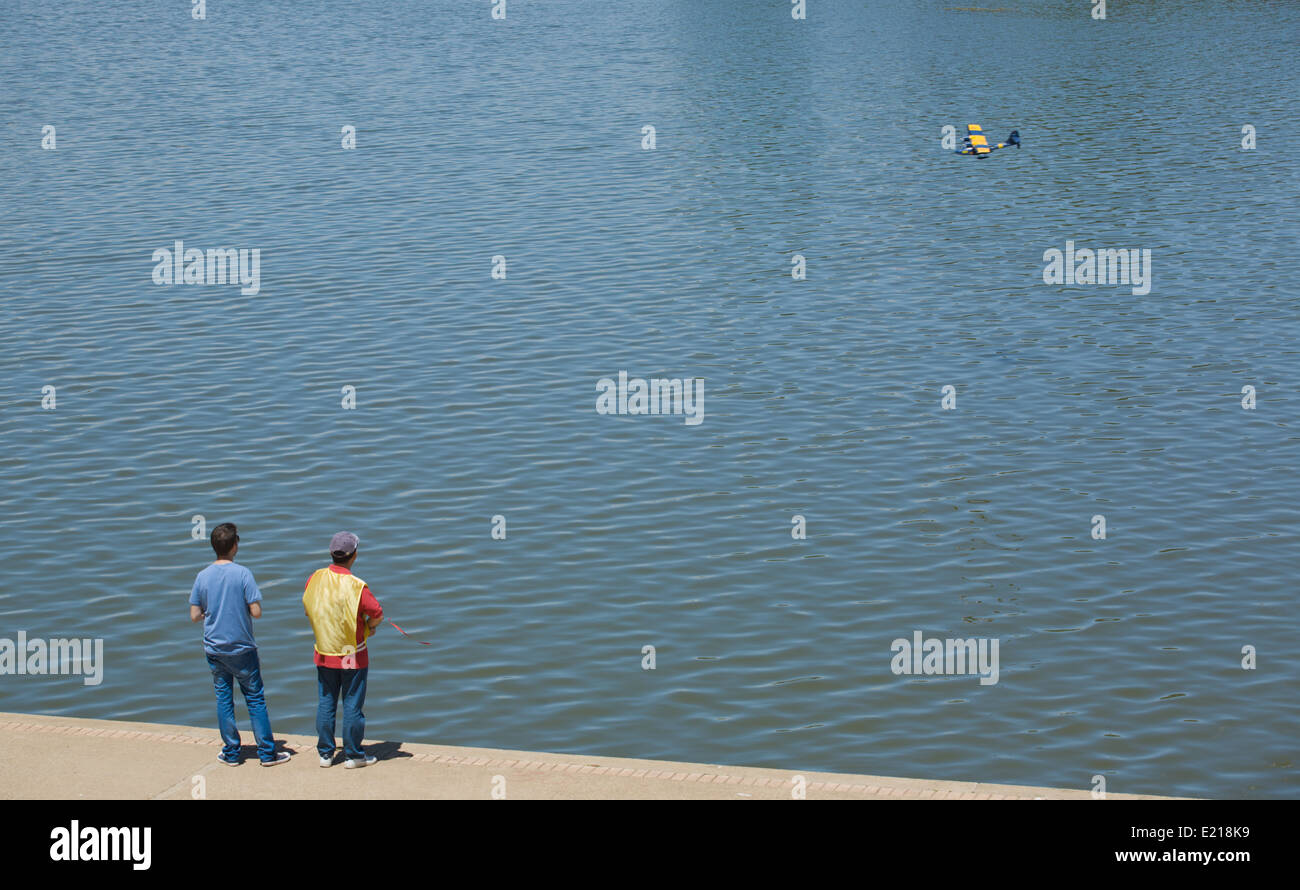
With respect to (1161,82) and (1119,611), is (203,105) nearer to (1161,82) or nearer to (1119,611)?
(1161,82)

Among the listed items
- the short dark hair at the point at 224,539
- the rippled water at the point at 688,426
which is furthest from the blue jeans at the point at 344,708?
the rippled water at the point at 688,426

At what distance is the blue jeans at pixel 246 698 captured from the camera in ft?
38.8

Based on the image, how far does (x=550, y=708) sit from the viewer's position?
14.9 meters

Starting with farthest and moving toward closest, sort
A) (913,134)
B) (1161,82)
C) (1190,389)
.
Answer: (1161,82), (913,134), (1190,389)

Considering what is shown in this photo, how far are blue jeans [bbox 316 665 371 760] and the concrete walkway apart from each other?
17 centimetres

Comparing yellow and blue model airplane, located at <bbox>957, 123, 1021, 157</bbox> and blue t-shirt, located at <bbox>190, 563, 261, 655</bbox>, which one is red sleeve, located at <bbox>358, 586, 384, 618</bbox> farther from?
yellow and blue model airplane, located at <bbox>957, 123, 1021, 157</bbox>

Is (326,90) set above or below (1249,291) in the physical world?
above

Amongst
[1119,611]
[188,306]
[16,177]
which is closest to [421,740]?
[1119,611]

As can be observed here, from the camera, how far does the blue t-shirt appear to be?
463 inches

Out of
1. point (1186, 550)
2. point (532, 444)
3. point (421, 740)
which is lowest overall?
point (421, 740)

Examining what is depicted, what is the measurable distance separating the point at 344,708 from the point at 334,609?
0.77m

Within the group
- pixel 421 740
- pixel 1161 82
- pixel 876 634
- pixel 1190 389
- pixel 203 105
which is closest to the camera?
pixel 421 740

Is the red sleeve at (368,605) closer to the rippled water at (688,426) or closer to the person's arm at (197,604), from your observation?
the person's arm at (197,604)

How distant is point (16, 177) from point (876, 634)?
3077 centimetres
